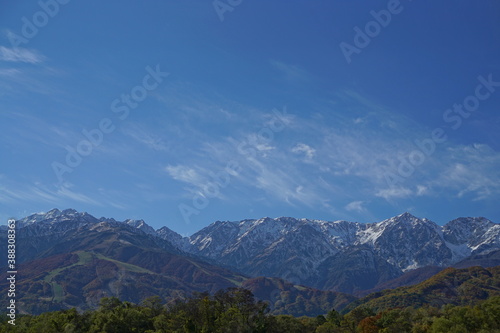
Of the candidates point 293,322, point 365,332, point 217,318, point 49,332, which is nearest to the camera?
point 49,332

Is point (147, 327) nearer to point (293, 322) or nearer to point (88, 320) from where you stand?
point (88, 320)

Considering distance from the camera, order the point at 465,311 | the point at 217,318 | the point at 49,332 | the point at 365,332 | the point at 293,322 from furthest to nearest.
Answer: the point at 293,322, the point at 365,332, the point at 465,311, the point at 217,318, the point at 49,332

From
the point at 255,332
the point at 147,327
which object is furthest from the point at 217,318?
→ the point at 147,327

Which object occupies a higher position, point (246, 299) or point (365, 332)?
point (246, 299)

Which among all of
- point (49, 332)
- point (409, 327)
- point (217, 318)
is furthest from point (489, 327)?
point (49, 332)

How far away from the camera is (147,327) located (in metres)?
159

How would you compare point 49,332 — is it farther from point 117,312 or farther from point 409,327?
point 409,327

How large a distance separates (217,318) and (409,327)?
252ft

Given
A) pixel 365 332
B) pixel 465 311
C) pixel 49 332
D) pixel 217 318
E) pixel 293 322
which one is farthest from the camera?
pixel 293 322

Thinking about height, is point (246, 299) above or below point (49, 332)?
above

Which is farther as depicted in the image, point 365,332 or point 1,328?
point 365,332

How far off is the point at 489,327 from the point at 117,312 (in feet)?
422

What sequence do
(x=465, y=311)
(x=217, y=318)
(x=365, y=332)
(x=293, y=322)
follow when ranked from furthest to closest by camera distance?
1. (x=293, y=322)
2. (x=365, y=332)
3. (x=465, y=311)
4. (x=217, y=318)

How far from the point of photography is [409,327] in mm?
174750
